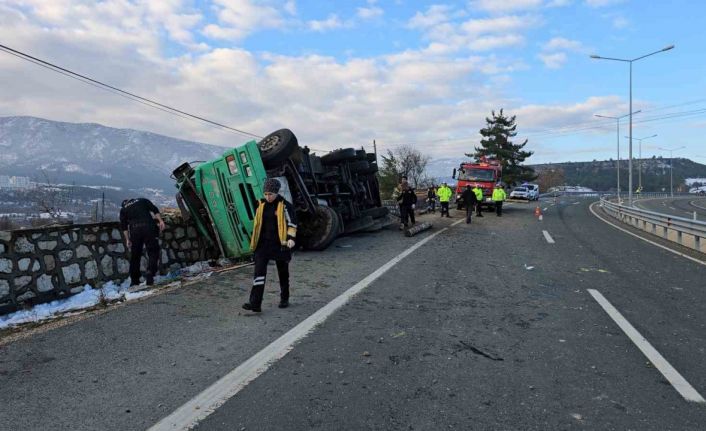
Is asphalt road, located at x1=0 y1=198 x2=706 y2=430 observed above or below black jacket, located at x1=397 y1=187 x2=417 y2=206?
below

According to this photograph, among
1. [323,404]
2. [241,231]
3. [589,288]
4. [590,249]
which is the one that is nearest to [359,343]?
[323,404]

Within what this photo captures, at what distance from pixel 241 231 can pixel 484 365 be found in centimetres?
700

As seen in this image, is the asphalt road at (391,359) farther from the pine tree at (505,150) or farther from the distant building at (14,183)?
the pine tree at (505,150)

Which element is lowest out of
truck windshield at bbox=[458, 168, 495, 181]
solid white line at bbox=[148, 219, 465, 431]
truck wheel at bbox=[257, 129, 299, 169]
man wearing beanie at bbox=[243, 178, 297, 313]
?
solid white line at bbox=[148, 219, 465, 431]

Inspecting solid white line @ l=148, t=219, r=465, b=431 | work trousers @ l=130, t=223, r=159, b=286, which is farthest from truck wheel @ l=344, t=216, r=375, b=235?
solid white line @ l=148, t=219, r=465, b=431

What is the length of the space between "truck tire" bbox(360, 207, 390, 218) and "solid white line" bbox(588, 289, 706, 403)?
30.7 feet

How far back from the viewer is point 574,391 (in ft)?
12.0

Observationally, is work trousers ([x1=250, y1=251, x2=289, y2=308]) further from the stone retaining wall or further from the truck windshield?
the truck windshield

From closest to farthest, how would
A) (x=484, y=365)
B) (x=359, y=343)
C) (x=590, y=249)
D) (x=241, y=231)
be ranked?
(x=484, y=365), (x=359, y=343), (x=241, y=231), (x=590, y=249)

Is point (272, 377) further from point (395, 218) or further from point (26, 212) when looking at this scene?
point (395, 218)

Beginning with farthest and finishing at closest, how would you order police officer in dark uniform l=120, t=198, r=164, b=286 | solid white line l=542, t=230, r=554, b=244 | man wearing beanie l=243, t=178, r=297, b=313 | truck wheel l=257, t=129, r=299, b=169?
solid white line l=542, t=230, r=554, b=244
truck wheel l=257, t=129, r=299, b=169
police officer in dark uniform l=120, t=198, r=164, b=286
man wearing beanie l=243, t=178, r=297, b=313

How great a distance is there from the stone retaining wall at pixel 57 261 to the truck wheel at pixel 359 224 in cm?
626

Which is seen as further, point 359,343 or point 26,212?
point 26,212

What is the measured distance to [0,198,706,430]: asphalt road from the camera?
10.7ft
